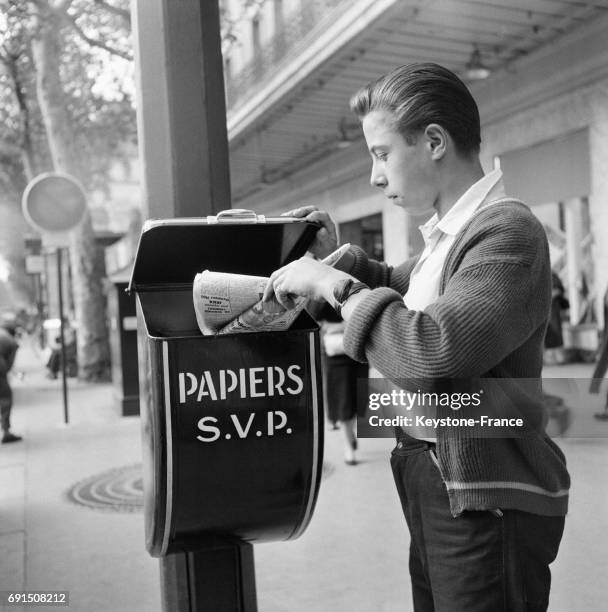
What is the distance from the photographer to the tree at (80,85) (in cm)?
1288

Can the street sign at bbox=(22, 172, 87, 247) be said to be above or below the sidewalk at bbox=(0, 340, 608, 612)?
above

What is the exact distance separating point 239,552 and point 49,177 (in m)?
7.86

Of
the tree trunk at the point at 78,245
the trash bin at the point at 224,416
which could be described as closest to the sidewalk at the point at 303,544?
the trash bin at the point at 224,416

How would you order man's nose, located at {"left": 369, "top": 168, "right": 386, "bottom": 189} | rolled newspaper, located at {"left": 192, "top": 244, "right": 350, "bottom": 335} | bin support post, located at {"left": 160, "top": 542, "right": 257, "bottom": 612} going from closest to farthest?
man's nose, located at {"left": 369, "top": 168, "right": 386, "bottom": 189}
rolled newspaper, located at {"left": 192, "top": 244, "right": 350, "bottom": 335}
bin support post, located at {"left": 160, "top": 542, "right": 257, "bottom": 612}

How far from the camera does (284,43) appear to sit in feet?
47.8

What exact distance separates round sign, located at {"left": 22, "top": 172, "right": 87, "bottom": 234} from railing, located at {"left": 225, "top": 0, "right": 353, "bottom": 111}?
4410mm

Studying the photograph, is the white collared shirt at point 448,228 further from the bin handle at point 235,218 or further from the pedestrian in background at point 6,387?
the pedestrian in background at point 6,387

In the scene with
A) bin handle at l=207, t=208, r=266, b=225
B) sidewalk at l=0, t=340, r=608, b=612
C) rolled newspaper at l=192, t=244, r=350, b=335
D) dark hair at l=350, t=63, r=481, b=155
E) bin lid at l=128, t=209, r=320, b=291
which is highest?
dark hair at l=350, t=63, r=481, b=155

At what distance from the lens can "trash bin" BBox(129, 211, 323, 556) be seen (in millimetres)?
1814

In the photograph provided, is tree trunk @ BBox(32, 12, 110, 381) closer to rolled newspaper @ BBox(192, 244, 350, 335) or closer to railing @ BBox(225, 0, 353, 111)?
railing @ BBox(225, 0, 353, 111)

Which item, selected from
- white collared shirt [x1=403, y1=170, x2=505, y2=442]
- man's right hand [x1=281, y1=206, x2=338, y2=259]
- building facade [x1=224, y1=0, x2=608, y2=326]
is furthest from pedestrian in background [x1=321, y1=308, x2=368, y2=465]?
white collared shirt [x1=403, y1=170, x2=505, y2=442]

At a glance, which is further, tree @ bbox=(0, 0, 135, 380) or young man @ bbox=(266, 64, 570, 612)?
tree @ bbox=(0, 0, 135, 380)

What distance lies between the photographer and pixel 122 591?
387cm

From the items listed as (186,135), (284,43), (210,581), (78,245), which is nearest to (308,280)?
(186,135)
